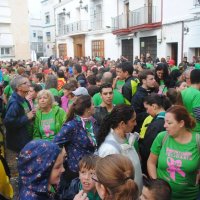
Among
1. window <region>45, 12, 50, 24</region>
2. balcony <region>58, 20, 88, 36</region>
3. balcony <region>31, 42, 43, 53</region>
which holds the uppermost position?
window <region>45, 12, 50, 24</region>

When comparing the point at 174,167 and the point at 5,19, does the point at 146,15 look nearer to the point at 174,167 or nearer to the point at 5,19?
the point at 5,19

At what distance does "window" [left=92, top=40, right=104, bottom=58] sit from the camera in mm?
27188

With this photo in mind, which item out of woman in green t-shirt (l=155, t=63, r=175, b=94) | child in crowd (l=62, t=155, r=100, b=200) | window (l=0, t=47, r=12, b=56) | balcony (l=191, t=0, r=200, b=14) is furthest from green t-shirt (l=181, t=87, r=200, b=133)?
window (l=0, t=47, r=12, b=56)

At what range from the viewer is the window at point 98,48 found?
1070 inches

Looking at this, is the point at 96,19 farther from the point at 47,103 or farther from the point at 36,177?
the point at 36,177

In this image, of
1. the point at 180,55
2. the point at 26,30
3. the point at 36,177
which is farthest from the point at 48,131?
the point at 26,30

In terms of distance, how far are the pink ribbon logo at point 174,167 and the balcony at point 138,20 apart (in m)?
16.6

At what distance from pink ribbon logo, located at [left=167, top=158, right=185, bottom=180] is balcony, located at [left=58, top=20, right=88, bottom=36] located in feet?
91.3

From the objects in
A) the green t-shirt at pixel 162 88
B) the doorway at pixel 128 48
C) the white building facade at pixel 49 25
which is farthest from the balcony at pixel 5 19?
the green t-shirt at pixel 162 88

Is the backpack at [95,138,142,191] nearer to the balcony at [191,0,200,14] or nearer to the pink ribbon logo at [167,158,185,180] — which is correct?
the pink ribbon logo at [167,158,185,180]

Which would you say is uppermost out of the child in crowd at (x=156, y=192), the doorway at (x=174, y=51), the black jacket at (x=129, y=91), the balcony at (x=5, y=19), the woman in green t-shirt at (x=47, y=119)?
the balcony at (x=5, y=19)

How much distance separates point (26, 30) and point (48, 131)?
2970 centimetres

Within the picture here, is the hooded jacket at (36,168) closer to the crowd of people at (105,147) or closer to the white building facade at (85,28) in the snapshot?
the crowd of people at (105,147)

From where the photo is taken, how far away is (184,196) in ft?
→ 10.3
